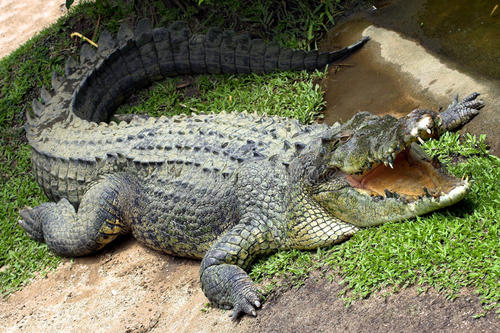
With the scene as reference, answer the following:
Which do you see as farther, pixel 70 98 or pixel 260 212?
pixel 70 98

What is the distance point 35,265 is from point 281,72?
3.15 m

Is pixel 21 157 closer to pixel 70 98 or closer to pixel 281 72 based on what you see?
pixel 70 98

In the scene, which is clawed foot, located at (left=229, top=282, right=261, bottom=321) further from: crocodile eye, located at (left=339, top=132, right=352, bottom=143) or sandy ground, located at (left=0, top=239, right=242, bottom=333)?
crocodile eye, located at (left=339, top=132, right=352, bottom=143)

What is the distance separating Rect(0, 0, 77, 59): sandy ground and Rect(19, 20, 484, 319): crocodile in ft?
8.94

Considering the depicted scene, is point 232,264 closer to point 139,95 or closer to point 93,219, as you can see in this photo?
point 93,219

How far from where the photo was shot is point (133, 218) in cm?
436

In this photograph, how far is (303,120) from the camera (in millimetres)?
5031

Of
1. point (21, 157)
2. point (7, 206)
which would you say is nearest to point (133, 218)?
point (7, 206)

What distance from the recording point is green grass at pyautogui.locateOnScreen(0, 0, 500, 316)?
2988mm

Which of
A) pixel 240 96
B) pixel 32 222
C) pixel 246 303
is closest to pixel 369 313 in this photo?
pixel 246 303

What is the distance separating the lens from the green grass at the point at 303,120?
2.99 m

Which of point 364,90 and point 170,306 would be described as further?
point 364,90

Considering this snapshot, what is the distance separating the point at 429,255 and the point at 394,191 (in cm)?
44

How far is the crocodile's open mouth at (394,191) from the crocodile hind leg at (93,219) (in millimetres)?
1766
